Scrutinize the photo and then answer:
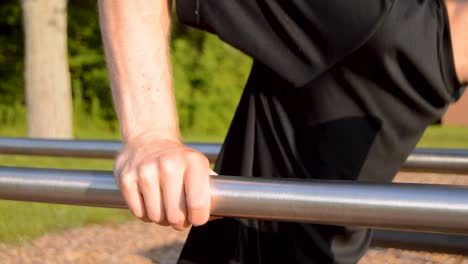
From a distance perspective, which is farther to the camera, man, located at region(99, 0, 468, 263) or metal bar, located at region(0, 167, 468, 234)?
Answer: man, located at region(99, 0, 468, 263)

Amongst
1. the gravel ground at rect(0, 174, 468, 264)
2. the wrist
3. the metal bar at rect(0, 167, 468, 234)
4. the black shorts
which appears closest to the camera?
the metal bar at rect(0, 167, 468, 234)

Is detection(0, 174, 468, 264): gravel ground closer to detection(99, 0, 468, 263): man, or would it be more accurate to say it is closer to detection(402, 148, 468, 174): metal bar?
detection(402, 148, 468, 174): metal bar

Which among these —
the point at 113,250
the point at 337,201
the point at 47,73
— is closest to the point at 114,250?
the point at 113,250

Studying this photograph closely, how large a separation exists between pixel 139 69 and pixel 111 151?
1.06m

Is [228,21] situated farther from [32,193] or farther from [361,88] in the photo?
[32,193]

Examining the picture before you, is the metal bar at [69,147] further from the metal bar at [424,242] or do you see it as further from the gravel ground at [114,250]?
the gravel ground at [114,250]

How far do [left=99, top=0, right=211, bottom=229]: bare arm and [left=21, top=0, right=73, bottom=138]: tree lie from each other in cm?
1050

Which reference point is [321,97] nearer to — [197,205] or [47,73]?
[197,205]

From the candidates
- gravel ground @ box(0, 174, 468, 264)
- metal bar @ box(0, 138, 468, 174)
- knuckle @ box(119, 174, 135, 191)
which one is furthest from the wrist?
gravel ground @ box(0, 174, 468, 264)

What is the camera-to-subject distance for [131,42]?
4.33ft

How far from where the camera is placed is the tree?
11586 mm

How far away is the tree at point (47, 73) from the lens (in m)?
11.6

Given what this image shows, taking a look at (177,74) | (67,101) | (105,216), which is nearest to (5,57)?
(177,74)

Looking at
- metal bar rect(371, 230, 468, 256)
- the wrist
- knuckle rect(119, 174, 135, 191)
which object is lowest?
metal bar rect(371, 230, 468, 256)
